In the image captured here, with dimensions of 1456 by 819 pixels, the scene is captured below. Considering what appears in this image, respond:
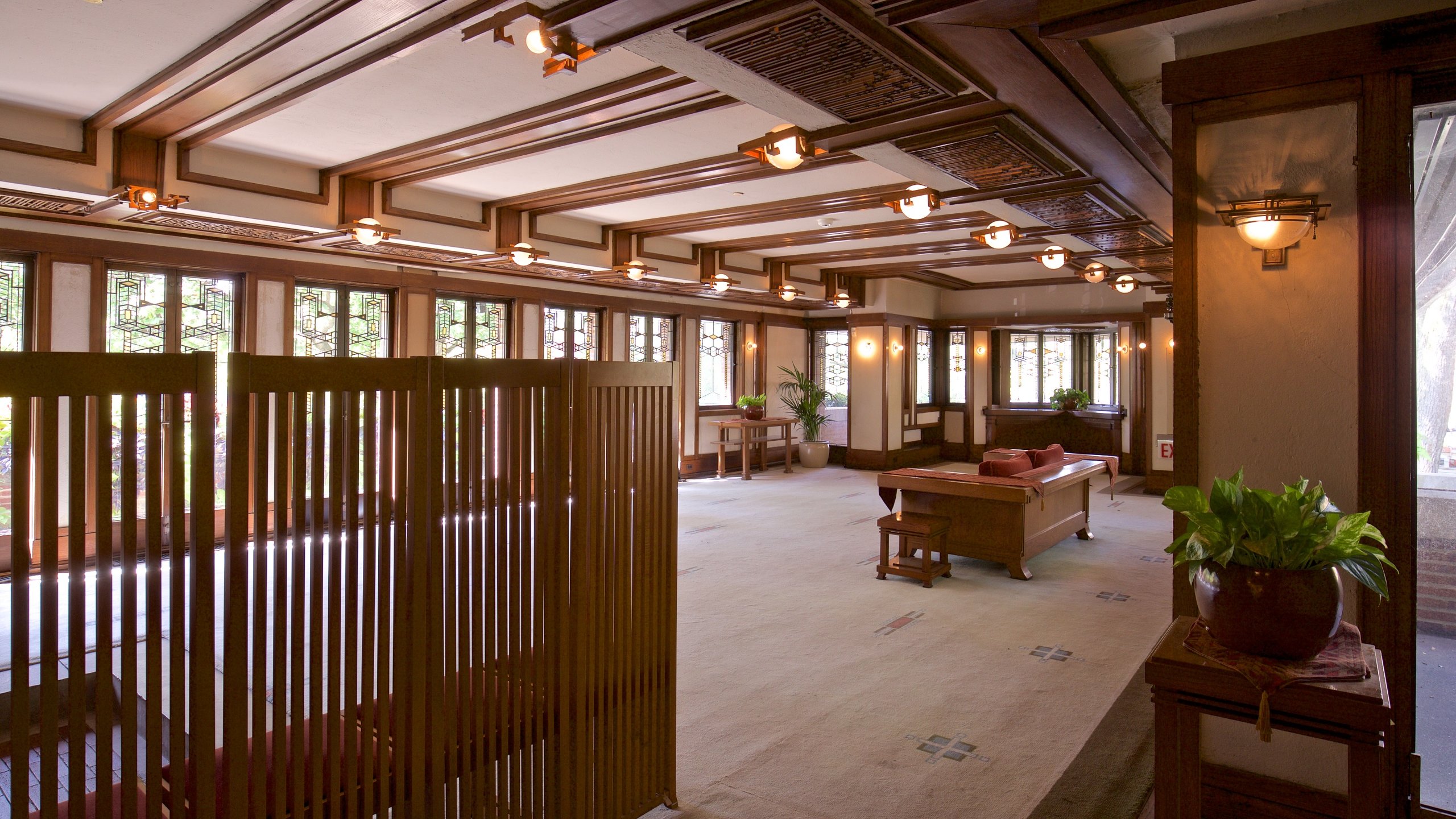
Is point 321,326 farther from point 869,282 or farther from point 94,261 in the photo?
point 869,282

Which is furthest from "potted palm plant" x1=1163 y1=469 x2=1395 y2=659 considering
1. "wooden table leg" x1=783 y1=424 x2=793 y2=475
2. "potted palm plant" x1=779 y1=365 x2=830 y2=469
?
"potted palm plant" x1=779 y1=365 x2=830 y2=469

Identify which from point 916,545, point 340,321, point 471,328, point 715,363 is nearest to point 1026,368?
point 715,363

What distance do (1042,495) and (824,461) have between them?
22.2 ft

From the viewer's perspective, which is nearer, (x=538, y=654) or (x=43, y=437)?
(x=43, y=437)

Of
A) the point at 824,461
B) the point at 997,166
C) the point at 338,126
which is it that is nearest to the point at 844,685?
the point at 997,166

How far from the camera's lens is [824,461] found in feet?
41.4

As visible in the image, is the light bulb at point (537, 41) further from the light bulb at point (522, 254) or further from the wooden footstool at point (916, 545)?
the light bulb at point (522, 254)

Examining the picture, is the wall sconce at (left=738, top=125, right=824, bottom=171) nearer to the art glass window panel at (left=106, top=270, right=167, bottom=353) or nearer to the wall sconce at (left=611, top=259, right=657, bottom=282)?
the wall sconce at (left=611, top=259, right=657, bottom=282)

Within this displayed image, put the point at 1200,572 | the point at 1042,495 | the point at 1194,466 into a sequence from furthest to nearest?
1. the point at 1042,495
2. the point at 1194,466
3. the point at 1200,572

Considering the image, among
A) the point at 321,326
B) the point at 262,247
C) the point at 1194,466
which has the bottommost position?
the point at 1194,466

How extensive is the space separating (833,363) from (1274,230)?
1095cm

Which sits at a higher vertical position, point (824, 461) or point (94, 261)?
point (94, 261)

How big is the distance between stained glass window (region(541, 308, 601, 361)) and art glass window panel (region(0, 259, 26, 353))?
15.1ft

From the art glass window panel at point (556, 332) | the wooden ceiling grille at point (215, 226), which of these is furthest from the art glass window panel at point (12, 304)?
the art glass window panel at point (556, 332)
